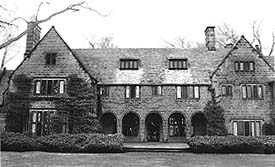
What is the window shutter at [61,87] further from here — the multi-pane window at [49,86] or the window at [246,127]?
the window at [246,127]

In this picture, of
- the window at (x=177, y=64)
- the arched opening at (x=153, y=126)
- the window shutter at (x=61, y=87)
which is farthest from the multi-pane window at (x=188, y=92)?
the window shutter at (x=61, y=87)

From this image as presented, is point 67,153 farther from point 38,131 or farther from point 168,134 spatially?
point 168,134

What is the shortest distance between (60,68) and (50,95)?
8.92ft

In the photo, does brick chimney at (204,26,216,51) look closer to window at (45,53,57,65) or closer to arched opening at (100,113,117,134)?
arched opening at (100,113,117,134)

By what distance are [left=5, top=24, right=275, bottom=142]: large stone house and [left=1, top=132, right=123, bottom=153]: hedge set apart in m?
6.89

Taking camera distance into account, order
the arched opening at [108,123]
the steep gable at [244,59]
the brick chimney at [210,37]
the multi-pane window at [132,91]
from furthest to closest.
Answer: the brick chimney at [210,37] → the arched opening at [108,123] → the multi-pane window at [132,91] → the steep gable at [244,59]

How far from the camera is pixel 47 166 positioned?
16.0 m

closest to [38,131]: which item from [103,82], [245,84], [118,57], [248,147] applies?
[103,82]

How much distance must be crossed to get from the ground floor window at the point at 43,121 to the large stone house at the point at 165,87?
2010 mm

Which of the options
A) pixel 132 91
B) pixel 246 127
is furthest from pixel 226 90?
pixel 132 91

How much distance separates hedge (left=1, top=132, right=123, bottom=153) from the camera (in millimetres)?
23172

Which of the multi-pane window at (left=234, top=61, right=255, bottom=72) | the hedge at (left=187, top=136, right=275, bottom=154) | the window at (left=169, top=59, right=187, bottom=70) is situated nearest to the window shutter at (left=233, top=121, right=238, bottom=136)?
the multi-pane window at (left=234, top=61, right=255, bottom=72)

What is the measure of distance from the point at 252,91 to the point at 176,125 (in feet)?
26.9

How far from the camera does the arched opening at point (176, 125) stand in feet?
108
